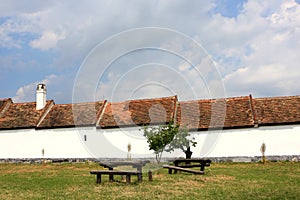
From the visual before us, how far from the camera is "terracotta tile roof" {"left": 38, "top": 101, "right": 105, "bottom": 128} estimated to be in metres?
32.0

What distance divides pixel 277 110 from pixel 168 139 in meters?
9.33

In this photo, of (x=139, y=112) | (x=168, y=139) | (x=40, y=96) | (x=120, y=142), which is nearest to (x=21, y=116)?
(x=40, y=96)

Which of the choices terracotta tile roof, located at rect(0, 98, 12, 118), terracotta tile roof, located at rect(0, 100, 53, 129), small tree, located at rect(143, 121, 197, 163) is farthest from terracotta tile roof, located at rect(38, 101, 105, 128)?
small tree, located at rect(143, 121, 197, 163)

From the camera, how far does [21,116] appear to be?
34.1 meters

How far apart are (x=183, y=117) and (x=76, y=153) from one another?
388 inches

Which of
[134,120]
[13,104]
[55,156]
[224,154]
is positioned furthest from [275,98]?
[13,104]

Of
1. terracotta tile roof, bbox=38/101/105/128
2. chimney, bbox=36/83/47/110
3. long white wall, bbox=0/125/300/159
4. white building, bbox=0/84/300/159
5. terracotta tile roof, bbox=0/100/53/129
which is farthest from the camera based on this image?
chimney, bbox=36/83/47/110

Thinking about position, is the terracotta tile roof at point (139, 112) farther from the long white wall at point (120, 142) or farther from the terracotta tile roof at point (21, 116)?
the terracotta tile roof at point (21, 116)

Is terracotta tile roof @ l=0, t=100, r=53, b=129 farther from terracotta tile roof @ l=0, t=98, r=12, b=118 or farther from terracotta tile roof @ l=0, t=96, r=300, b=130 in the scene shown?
terracotta tile roof @ l=0, t=98, r=12, b=118

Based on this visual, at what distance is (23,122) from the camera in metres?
Result: 33.2

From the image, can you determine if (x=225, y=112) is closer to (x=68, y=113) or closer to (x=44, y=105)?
(x=68, y=113)

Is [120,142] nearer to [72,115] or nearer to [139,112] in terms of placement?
[139,112]

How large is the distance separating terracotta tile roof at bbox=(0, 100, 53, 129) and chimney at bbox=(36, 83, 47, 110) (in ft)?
1.38

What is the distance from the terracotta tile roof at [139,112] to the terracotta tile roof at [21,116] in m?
6.44
